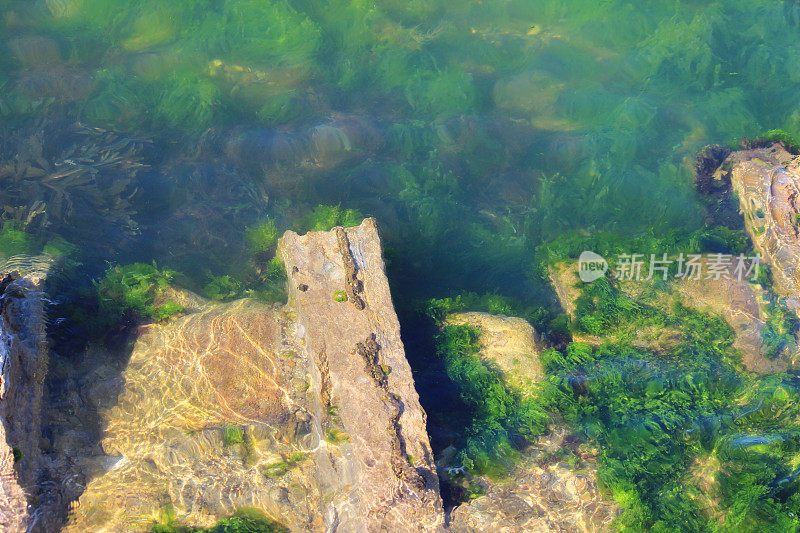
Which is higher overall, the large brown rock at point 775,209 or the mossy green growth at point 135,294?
the large brown rock at point 775,209

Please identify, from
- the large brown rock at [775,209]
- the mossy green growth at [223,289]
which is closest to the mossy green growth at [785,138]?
the large brown rock at [775,209]

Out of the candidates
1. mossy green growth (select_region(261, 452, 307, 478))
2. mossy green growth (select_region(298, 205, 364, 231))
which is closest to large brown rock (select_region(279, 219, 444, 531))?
mossy green growth (select_region(261, 452, 307, 478))

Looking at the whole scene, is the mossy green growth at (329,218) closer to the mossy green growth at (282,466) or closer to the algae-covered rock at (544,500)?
the mossy green growth at (282,466)

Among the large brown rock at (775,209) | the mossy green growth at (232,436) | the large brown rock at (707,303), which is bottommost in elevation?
the mossy green growth at (232,436)

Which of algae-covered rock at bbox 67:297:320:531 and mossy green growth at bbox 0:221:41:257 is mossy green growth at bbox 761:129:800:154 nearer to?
algae-covered rock at bbox 67:297:320:531

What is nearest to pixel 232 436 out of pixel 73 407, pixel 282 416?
pixel 282 416

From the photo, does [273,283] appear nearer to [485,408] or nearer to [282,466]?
[282,466]
